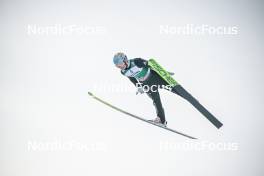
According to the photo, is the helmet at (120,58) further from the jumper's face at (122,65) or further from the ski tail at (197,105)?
the ski tail at (197,105)

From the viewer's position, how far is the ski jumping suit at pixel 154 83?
2117mm

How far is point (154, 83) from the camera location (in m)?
2.15

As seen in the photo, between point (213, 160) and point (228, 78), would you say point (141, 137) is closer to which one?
point (213, 160)

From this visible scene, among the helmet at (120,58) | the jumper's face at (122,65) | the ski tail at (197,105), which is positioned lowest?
the ski tail at (197,105)

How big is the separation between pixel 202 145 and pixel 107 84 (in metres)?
0.94

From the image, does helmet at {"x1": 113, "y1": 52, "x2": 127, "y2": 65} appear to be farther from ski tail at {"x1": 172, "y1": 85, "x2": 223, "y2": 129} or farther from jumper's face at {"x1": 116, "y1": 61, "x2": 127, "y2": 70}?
ski tail at {"x1": 172, "y1": 85, "x2": 223, "y2": 129}

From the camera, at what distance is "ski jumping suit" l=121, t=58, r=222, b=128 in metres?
2.12

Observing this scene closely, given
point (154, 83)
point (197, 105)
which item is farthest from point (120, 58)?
point (197, 105)

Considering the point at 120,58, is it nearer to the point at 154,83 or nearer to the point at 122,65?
the point at 122,65

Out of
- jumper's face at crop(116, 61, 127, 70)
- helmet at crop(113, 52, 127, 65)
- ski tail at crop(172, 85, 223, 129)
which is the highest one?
helmet at crop(113, 52, 127, 65)

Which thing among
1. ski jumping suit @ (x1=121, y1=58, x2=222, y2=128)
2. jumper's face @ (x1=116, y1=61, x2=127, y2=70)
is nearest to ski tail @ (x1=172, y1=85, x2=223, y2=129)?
ski jumping suit @ (x1=121, y1=58, x2=222, y2=128)

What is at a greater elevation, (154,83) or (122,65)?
(122,65)

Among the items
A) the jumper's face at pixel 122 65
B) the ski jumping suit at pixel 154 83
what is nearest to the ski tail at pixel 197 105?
the ski jumping suit at pixel 154 83

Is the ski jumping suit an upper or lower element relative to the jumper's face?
lower
